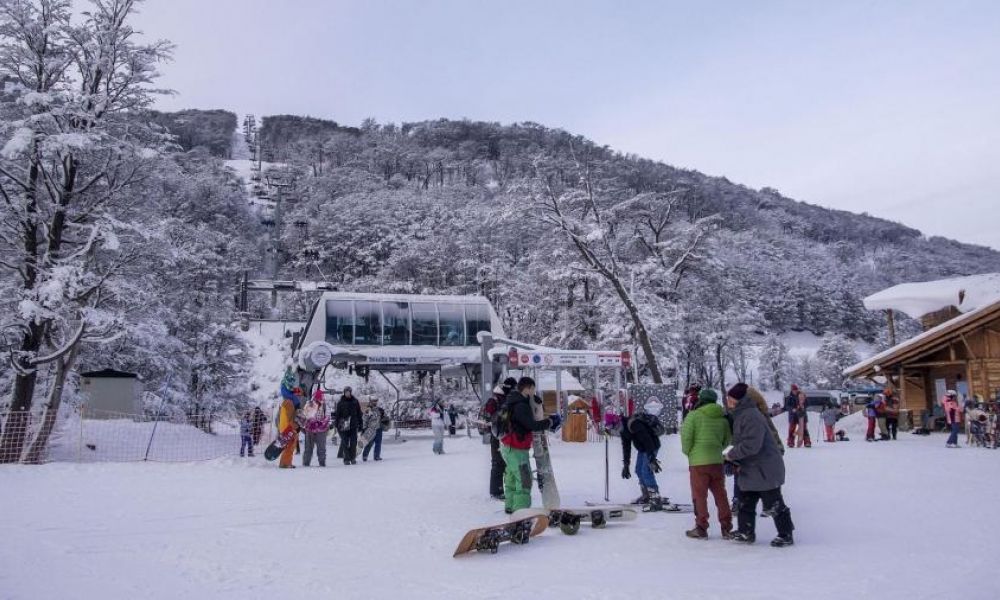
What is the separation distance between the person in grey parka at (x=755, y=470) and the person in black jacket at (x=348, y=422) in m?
9.78

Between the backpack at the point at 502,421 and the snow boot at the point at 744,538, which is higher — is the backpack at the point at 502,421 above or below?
above

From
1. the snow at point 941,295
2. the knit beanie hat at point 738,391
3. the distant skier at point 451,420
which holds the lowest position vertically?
the distant skier at point 451,420

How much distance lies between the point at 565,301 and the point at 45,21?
28313 millimetres

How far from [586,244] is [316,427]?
19234mm

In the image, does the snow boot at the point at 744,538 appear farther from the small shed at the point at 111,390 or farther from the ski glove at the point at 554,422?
the small shed at the point at 111,390

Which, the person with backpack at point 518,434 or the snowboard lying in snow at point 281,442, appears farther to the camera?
the snowboard lying in snow at point 281,442

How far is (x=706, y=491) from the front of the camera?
649cm

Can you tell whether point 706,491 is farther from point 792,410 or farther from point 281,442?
point 792,410

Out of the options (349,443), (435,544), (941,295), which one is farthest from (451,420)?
(435,544)

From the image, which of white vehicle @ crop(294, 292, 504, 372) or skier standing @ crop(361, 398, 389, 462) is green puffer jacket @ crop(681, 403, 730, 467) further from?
white vehicle @ crop(294, 292, 504, 372)

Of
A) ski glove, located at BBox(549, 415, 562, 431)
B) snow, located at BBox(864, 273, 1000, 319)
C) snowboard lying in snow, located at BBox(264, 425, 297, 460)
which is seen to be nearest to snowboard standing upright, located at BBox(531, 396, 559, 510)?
ski glove, located at BBox(549, 415, 562, 431)

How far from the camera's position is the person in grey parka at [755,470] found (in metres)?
6.09

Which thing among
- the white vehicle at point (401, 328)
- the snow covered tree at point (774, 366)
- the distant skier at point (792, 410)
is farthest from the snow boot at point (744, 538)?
the snow covered tree at point (774, 366)

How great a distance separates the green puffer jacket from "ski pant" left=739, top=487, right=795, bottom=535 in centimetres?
41
